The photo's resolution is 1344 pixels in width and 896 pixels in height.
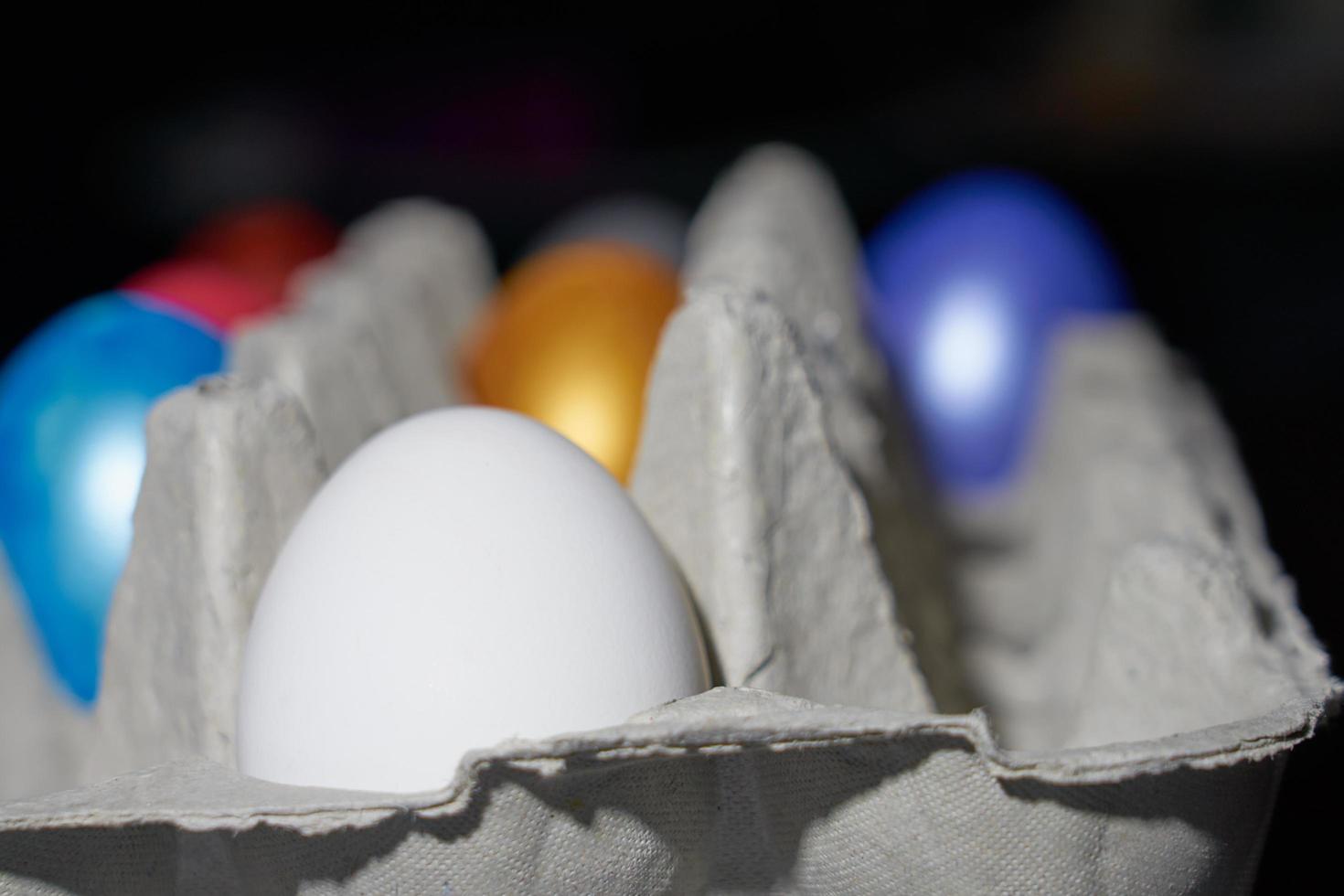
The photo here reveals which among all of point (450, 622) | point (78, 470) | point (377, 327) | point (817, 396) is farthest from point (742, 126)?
point (450, 622)

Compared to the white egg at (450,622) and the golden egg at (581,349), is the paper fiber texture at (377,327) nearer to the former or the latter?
the golden egg at (581,349)

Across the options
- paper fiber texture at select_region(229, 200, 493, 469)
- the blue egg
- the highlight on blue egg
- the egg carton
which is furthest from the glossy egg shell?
the highlight on blue egg

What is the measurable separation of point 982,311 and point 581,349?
2.00ft

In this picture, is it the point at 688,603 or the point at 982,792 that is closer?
the point at 982,792

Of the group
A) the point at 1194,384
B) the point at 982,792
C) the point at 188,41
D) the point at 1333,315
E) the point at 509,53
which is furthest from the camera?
the point at 509,53

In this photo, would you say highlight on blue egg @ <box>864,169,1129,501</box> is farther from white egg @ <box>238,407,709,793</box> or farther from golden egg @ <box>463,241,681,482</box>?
white egg @ <box>238,407,709,793</box>

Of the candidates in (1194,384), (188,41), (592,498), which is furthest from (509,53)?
(592,498)

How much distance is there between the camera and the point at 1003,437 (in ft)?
5.14

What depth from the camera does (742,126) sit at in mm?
3715

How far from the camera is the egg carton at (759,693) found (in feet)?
2.09

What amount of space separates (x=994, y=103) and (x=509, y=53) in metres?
1.47

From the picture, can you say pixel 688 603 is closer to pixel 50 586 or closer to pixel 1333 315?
pixel 50 586

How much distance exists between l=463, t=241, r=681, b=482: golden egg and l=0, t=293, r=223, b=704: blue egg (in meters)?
0.32

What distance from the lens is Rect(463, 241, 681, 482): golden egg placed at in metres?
1.18
